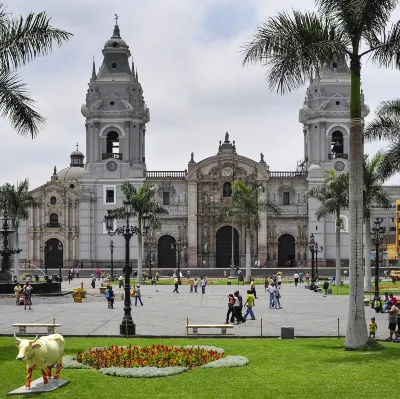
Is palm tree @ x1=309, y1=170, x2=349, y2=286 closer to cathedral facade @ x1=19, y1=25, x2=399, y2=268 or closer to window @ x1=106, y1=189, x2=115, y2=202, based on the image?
cathedral facade @ x1=19, y1=25, x2=399, y2=268

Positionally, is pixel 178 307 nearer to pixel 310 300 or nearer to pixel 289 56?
pixel 310 300

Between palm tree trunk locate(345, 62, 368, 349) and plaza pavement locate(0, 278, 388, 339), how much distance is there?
4891mm

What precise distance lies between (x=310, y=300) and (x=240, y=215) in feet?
122

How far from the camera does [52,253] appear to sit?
77.2 m

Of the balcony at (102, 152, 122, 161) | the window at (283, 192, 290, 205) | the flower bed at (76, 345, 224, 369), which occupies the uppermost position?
the balcony at (102, 152, 122, 161)

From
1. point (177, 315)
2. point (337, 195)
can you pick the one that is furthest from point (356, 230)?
point (337, 195)

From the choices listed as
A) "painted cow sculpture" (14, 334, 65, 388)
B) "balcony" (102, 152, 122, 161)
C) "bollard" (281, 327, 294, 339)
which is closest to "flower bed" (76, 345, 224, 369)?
"painted cow sculpture" (14, 334, 65, 388)

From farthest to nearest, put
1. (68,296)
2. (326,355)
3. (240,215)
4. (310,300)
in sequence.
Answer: (240,215)
(68,296)
(310,300)
(326,355)

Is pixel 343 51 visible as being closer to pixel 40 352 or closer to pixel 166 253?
pixel 40 352

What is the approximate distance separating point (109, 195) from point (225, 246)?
1265 centimetres

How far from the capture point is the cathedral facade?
76438mm

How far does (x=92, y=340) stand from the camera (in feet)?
71.0

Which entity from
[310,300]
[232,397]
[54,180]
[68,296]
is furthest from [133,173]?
[232,397]

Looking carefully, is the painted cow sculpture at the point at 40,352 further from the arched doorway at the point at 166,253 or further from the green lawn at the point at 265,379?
the arched doorway at the point at 166,253
